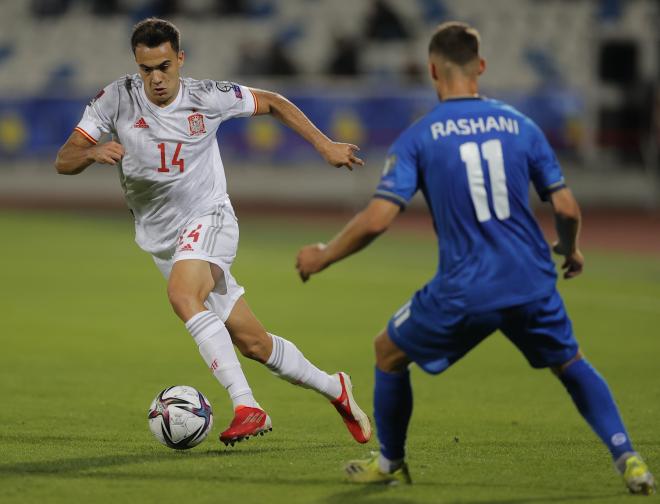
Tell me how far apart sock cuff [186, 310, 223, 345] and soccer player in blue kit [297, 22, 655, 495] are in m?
Answer: 1.17

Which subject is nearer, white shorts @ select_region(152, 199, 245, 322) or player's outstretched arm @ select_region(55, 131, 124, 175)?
player's outstretched arm @ select_region(55, 131, 124, 175)

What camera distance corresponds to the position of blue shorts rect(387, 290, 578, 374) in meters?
5.12

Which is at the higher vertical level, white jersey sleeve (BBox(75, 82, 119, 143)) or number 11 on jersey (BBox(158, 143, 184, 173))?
white jersey sleeve (BBox(75, 82, 119, 143))

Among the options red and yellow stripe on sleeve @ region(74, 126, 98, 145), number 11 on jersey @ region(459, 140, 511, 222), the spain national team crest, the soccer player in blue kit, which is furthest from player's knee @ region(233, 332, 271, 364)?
number 11 on jersey @ region(459, 140, 511, 222)

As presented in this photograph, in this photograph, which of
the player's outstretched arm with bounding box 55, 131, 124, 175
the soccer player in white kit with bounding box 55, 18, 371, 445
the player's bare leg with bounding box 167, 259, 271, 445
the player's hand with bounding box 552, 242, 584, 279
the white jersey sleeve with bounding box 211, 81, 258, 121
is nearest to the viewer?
the player's hand with bounding box 552, 242, 584, 279

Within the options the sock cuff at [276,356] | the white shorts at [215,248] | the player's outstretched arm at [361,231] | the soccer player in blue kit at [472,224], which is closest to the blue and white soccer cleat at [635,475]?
the soccer player in blue kit at [472,224]

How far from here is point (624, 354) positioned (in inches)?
392

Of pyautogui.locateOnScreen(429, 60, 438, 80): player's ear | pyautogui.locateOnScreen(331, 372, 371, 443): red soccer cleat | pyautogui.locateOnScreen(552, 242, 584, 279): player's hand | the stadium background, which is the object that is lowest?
the stadium background

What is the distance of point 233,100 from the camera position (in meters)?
6.85

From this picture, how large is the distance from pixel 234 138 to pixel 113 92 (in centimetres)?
1740

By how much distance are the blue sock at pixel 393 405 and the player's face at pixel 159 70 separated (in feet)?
6.82

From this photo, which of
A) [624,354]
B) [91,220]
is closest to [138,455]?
[624,354]

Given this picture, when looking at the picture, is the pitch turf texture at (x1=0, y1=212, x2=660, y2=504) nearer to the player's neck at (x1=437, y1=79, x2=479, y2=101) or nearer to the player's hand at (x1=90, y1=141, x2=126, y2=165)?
the player's hand at (x1=90, y1=141, x2=126, y2=165)

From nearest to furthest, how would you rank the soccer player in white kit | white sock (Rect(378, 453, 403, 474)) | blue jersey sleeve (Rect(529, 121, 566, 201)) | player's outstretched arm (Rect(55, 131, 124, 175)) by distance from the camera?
blue jersey sleeve (Rect(529, 121, 566, 201)) < white sock (Rect(378, 453, 403, 474)) < player's outstretched arm (Rect(55, 131, 124, 175)) < the soccer player in white kit
